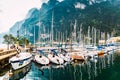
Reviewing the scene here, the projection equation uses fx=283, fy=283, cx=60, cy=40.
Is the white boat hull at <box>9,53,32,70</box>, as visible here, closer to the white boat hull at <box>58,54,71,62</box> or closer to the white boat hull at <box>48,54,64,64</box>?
the white boat hull at <box>48,54,64,64</box>

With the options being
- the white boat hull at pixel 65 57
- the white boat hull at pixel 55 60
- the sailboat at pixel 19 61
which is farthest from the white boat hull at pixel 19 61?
the white boat hull at pixel 65 57

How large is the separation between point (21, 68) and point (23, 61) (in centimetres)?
136

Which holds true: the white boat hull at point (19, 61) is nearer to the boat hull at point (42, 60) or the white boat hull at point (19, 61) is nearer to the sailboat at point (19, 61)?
the sailboat at point (19, 61)

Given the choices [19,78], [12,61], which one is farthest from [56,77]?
[12,61]

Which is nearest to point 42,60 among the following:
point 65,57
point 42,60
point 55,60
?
point 42,60

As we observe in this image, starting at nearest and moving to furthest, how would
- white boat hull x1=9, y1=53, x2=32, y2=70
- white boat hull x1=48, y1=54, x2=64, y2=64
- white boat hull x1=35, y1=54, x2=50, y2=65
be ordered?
white boat hull x1=9, y1=53, x2=32, y2=70
white boat hull x1=35, y1=54, x2=50, y2=65
white boat hull x1=48, y1=54, x2=64, y2=64

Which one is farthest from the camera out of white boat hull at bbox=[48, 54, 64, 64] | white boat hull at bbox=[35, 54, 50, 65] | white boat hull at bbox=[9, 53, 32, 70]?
white boat hull at bbox=[48, 54, 64, 64]

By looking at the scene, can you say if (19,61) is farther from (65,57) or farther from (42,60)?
(65,57)

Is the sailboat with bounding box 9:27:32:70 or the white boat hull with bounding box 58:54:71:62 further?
the white boat hull with bounding box 58:54:71:62

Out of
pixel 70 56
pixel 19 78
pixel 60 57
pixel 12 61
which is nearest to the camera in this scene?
pixel 19 78

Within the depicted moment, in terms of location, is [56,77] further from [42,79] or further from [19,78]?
[19,78]

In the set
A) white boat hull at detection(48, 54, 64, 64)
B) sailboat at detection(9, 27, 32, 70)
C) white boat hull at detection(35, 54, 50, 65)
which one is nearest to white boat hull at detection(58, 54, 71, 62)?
white boat hull at detection(48, 54, 64, 64)

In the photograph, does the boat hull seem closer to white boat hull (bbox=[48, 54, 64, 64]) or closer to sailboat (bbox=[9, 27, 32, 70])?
white boat hull (bbox=[48, 54, 64, 64])

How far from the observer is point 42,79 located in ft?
140
